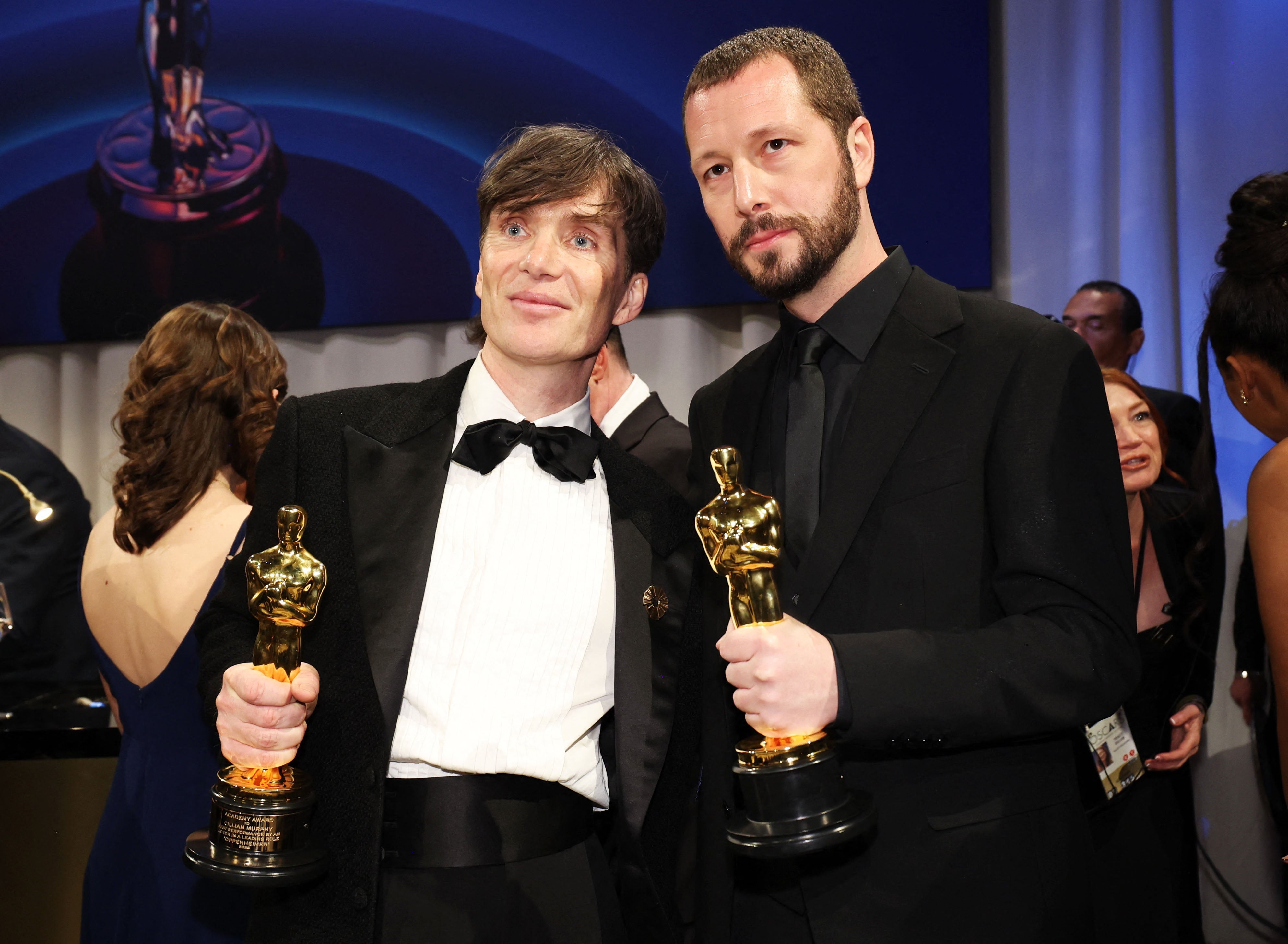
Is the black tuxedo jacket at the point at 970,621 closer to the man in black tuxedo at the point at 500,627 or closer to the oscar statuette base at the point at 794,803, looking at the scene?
the oscar statuette base at the point at 794,803

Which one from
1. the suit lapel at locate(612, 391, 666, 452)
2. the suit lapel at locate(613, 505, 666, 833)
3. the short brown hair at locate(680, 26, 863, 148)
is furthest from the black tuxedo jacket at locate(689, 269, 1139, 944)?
the suit lapel at locate(612, 391, 666, 452)

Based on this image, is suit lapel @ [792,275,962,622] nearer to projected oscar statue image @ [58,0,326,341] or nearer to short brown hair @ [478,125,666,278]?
short brown hair @ [478,125,666,278]

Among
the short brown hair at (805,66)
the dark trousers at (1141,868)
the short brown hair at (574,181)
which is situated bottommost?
the dark trousers at (1141,868)

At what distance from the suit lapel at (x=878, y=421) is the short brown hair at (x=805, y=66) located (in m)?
0.36

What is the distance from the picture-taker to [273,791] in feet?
4.90

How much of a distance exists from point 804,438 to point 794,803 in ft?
2.17

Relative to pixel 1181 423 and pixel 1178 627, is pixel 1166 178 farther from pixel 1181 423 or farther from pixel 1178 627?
pixel 1178 627

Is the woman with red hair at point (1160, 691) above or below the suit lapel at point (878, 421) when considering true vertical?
below

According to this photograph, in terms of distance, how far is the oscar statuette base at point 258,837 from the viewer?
143 centimetres

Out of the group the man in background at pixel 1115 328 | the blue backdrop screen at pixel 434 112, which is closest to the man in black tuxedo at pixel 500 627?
the blue backdrop screen at pixel 434 112

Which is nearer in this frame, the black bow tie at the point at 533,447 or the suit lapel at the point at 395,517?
the suit lapel at the point at 395,517

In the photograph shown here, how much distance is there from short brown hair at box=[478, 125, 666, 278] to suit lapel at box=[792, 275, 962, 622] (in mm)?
606

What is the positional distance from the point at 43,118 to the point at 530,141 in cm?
369

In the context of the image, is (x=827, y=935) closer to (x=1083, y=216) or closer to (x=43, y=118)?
(x=1083, y=216)
